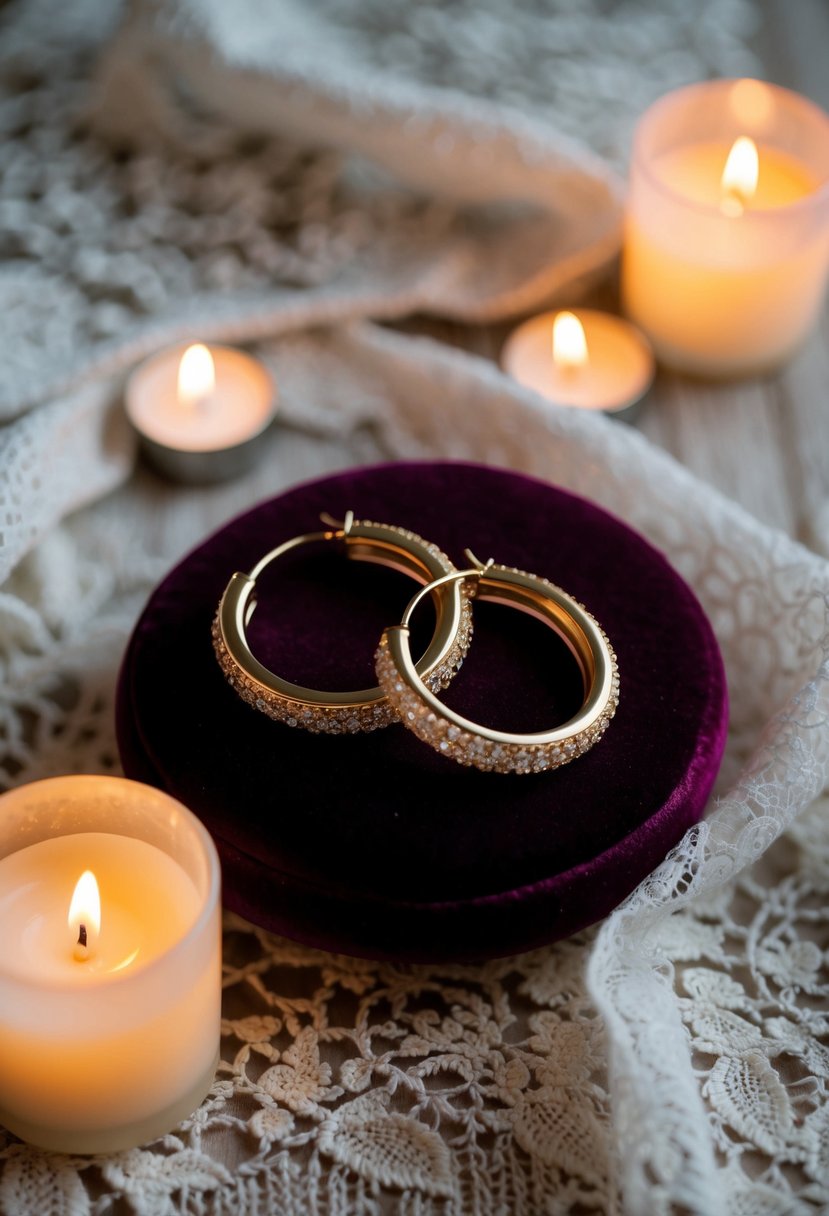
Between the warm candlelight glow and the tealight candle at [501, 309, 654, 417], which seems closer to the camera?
the warm candlelight glow

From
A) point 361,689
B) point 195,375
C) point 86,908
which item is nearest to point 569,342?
point 195,375

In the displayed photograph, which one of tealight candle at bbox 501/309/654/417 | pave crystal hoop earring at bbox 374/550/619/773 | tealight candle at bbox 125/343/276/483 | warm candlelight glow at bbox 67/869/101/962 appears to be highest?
pave crystal hoop earring at bbox 374/550/619/773

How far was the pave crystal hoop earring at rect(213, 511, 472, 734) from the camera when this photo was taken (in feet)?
3.02

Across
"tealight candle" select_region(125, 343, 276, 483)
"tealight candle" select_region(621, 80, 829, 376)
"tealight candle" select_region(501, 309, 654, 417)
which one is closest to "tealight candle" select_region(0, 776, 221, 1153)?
"tealight candle" select_region(125, 343, 276, 483)

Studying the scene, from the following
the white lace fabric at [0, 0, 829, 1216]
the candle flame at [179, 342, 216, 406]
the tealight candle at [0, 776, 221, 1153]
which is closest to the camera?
the tealight candle at [0, 776, 221, 1153]

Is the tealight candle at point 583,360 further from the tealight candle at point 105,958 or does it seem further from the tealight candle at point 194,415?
the tealight candle at point 105,958

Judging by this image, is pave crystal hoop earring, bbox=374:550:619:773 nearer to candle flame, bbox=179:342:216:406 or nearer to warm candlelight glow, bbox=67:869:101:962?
warm candlelight glow, bbox=67:869:101:962

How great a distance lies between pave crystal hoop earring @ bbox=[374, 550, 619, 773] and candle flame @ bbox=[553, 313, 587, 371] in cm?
42

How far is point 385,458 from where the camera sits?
1.32m

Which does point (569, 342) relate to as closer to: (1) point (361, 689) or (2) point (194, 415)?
(2) point (194, 415)

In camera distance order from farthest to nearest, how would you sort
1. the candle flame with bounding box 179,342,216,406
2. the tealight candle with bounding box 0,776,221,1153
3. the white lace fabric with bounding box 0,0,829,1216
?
1. the candle flame with bounding box 179,342,216,406
2. the white lace fabric with bounding box 0,0,829,1216
3. the tealight candle with bounding box 0,776,221,1153

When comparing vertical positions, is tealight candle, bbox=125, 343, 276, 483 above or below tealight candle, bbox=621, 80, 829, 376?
below

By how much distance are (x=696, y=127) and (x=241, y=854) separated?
93cm

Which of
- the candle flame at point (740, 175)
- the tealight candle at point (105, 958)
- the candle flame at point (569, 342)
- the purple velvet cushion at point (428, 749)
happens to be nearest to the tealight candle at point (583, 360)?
the candle flame at point (569, 342)
